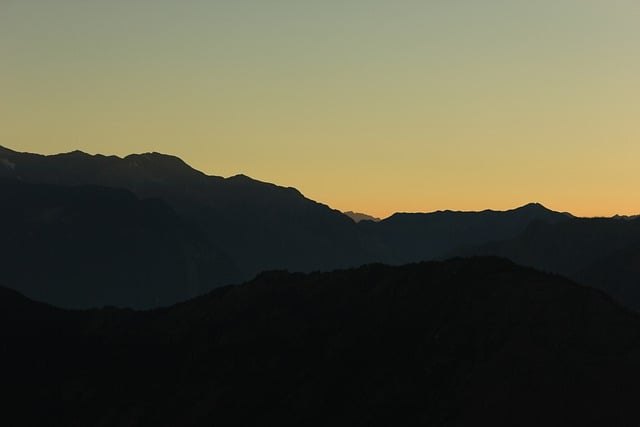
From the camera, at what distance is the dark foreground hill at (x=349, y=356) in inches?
2995

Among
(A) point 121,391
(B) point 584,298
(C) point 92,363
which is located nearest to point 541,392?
(B) point 584,298

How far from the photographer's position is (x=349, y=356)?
90.4m

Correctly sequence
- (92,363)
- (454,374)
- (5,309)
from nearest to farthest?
(454,374), (92,363), (5,309)

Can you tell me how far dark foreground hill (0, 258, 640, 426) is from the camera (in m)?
76.1

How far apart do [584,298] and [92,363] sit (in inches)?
1978

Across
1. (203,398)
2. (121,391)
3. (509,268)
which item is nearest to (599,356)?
(509,268)

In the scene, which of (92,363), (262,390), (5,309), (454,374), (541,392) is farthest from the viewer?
(5,309)

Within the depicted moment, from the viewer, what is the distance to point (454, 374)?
80.7 meters

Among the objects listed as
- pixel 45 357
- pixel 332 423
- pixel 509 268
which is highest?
pixel 509 268

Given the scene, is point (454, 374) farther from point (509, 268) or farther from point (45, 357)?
point (45, 357)

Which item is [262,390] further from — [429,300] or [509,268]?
[509,268]

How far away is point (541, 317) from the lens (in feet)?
275

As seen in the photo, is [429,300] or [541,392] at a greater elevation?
[429,300]

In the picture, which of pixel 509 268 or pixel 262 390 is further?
pixel 509 268
